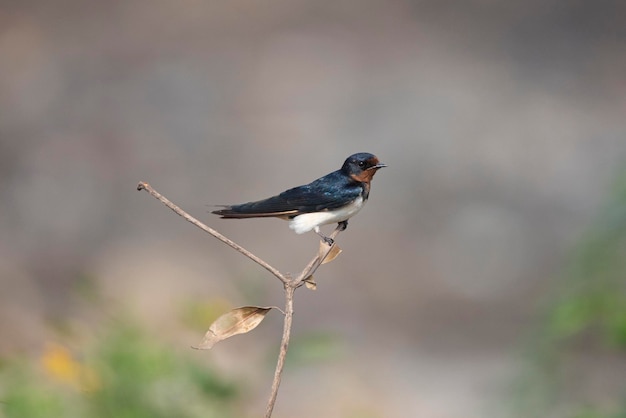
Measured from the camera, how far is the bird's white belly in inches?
→ 29.0

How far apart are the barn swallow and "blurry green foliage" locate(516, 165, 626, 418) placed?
2.29 feet

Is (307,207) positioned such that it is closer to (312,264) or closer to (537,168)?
(312,264)

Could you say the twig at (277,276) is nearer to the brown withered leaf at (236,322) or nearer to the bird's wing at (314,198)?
the brown withered leaf at (236,322)

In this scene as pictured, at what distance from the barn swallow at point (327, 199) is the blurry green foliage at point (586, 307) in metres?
0.70

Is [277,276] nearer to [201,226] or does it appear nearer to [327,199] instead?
[201,226]

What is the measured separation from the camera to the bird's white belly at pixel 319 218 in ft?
2.41

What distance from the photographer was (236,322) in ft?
1.73

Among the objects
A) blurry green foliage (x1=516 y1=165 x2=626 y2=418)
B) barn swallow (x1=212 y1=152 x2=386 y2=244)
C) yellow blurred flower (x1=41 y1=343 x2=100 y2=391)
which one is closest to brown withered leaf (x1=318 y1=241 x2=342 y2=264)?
barn swallow (x1=212 y1=152 x2=386 y2=244)

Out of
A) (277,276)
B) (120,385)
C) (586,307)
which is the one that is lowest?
(120,385)

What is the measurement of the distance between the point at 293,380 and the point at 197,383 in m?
1.29

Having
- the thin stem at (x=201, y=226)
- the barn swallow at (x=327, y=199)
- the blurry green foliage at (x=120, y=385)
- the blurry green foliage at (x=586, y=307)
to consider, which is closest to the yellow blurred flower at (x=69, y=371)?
the blurry green foliage at (x=120, y=385)

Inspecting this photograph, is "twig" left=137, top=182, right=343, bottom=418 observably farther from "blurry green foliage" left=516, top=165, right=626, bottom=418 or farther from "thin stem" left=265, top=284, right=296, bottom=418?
"blurry green foliage" left=516, top=165, right=626, bottom=418

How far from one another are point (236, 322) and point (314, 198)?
0.25 m

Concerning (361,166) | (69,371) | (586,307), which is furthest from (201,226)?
(586,307)
